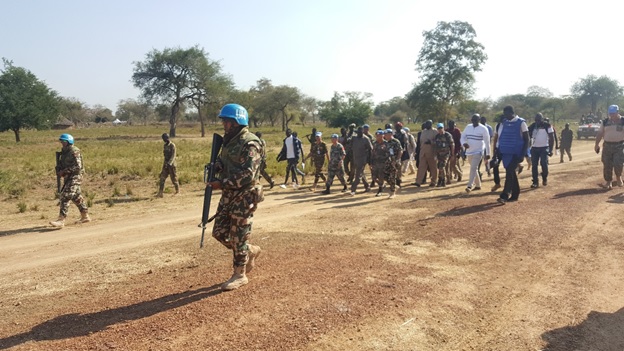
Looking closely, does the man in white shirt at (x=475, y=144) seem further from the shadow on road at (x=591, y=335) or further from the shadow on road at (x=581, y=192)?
the shadow on road at (x=591, y=335)

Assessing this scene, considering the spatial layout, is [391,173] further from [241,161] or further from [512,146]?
[241,161]

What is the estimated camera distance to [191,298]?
480 centimetres

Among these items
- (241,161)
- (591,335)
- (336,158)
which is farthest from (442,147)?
(241,161)

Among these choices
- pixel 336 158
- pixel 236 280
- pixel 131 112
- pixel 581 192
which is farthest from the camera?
pixel 131 112

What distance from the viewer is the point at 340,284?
5.05m

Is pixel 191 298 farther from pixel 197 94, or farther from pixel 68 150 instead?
pixel 197 94

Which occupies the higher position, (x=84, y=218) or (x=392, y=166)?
(x=392, y=166)

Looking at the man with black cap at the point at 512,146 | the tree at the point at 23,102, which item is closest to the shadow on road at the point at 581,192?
the man with black cap at the point at 512,146

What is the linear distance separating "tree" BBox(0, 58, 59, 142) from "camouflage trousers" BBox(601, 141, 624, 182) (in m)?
48.2

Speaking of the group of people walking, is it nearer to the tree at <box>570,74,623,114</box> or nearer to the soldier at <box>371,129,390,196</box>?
the soldier at <box>371,129,390,196</box>

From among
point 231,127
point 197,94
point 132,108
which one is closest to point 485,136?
point 231,127

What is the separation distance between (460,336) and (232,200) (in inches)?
104

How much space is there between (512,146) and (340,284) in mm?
6502

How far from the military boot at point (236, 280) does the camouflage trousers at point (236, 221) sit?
0.07 m
